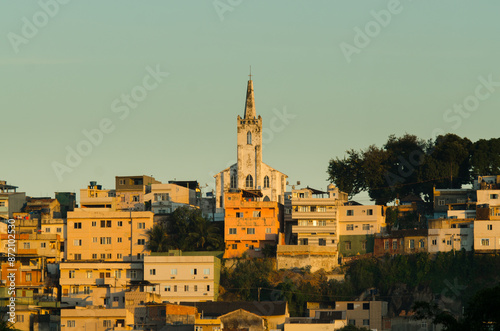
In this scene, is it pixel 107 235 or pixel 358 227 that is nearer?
pixel 358 227

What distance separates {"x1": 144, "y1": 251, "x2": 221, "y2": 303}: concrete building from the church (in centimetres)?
1749

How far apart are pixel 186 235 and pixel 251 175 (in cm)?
1515

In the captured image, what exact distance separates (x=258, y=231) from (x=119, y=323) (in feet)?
59.0

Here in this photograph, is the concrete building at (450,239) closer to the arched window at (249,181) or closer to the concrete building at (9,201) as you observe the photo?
the arched window at (249,181)

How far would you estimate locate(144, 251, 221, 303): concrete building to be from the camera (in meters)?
89.9

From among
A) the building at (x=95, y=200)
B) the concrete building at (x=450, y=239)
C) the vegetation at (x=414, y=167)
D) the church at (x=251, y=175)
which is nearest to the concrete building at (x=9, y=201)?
the building at (x=95, y=200)

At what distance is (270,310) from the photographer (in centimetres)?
8419

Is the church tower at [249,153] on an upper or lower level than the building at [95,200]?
upper

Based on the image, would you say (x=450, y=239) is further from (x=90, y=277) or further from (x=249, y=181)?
(x=90, y=277)

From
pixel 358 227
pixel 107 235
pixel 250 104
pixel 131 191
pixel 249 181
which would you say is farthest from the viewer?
pixel 250 104

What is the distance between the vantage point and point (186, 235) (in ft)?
312

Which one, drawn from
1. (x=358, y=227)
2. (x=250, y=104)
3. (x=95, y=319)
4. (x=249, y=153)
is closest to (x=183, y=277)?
(x=95, y=319)

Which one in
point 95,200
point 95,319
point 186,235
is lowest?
point 95,319

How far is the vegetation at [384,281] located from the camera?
87.6 m
